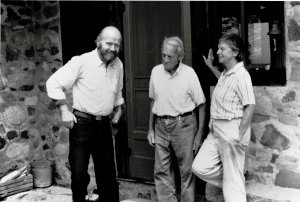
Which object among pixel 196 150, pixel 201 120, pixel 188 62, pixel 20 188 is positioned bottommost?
pixel 20 188

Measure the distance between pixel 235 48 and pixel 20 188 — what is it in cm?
327

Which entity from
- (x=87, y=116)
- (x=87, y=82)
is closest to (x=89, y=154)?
(x=87, y=116)

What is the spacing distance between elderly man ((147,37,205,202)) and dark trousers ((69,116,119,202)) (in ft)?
1.59

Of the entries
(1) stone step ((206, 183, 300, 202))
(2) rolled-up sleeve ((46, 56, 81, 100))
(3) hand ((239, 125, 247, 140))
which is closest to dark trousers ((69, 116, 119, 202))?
(2) rolled-up sleeve ((46, 56, 81, 100))

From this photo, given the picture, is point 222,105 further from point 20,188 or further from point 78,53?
point 20,188

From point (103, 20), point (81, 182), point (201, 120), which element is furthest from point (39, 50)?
point (201, 120)

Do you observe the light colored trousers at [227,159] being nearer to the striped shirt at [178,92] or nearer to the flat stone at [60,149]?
the striped shirt at [178,92]

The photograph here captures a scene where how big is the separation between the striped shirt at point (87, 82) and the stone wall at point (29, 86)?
1598 millimetres

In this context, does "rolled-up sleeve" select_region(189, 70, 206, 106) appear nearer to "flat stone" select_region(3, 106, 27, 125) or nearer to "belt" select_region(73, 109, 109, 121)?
"belt" select_region(73, 109, 109, 121)

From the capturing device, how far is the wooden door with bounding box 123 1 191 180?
15.2 feet

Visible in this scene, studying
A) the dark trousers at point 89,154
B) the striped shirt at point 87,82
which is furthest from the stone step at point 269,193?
the striped shirt at point 87,82

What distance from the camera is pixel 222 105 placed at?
142 inches

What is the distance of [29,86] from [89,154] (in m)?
1.94

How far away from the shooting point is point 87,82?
3980 mm
